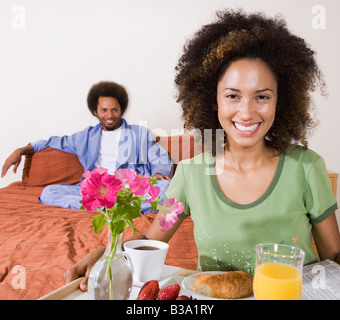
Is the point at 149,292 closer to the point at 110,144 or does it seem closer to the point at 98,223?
the point at 98,223

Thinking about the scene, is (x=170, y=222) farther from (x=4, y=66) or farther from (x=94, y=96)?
(x=4, y=66)

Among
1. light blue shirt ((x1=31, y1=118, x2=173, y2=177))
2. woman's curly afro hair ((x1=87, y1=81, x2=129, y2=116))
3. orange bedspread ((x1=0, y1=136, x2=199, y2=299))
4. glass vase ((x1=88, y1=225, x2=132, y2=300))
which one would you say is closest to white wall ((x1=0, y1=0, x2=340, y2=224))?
woman's curly afro hair ((x1=87, y1=81, x2=129, y2=116))

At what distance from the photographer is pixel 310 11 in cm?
302

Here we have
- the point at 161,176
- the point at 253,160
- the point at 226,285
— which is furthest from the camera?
the point at 161,176

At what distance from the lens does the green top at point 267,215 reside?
97 cm

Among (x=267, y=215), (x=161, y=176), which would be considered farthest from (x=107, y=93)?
(x=267, y=215)

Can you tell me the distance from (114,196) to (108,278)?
0.14 m

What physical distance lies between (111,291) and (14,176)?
9.59 ft

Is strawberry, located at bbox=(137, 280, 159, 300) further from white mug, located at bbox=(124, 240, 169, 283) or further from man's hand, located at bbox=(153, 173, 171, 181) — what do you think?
man's hand, located at bbox=(153, 173, 171, 181)

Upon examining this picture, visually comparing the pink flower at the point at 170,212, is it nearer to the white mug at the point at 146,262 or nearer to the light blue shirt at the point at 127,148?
the white mug at the point at 146,262

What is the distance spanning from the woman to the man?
4.50ft

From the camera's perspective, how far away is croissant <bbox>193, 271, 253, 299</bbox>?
69cm

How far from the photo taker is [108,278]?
63cm

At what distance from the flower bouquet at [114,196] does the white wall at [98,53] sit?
8.22 feet
